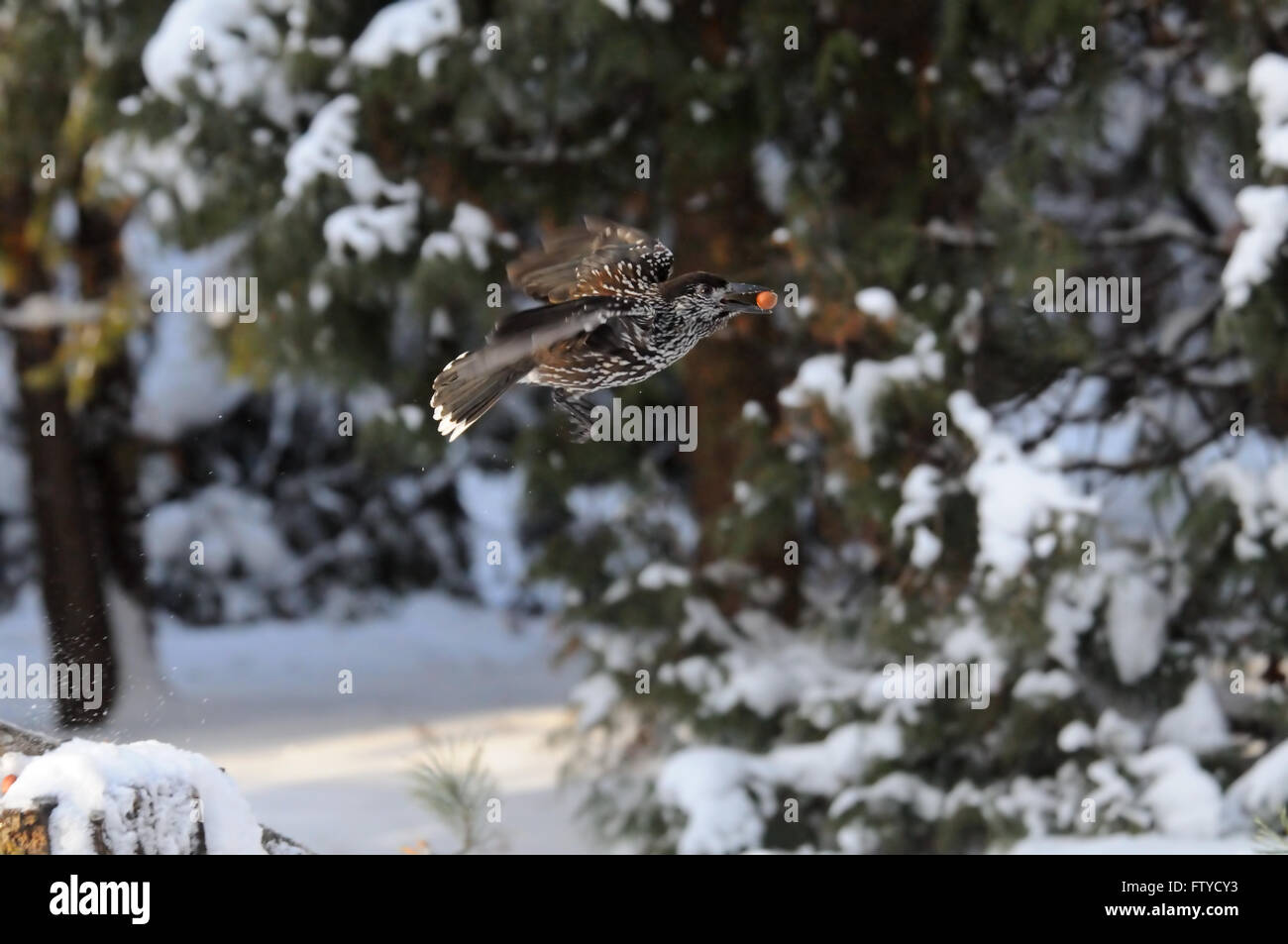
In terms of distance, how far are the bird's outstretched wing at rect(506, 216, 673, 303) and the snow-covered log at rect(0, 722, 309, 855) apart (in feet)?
3.44

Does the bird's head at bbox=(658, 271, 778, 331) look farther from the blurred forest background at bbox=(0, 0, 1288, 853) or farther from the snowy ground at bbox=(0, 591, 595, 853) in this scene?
the snowy ground at bbox=(0, 591, 595, 853)

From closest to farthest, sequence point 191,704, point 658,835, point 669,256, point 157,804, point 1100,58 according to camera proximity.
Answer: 1. point 669,256
2. point 157,804
3. point 1100,58
4. point 658,835
5. point 191,704

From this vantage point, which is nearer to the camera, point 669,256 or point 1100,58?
point 669,256

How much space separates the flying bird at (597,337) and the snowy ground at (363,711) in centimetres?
375

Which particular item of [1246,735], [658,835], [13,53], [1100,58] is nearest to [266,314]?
[13,53]

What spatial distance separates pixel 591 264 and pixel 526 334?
1.77 ft

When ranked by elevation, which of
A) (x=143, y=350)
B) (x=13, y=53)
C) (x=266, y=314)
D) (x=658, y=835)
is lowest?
(x=658, y=835)

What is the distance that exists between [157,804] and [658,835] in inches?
134

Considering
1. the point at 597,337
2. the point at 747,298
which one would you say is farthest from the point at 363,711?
the point at 747,298

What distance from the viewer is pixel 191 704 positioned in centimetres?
827

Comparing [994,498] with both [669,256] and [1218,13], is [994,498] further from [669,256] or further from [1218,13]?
[669,256]

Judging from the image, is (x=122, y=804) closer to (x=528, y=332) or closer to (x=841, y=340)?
(x=528, y=332)

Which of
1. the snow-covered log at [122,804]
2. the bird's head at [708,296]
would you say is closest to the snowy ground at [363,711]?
the snow-covered log at [122,804]

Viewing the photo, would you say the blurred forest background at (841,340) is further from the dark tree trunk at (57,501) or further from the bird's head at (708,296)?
the bird's head at (708,296)
